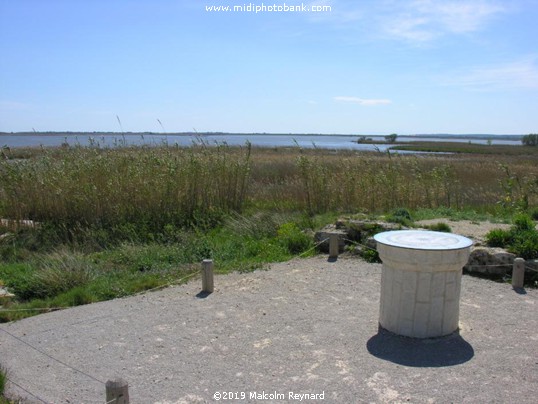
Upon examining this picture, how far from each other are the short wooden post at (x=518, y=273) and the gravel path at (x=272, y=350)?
8.8 inches

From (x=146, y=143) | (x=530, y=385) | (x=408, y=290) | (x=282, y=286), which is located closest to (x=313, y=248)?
(x=282, y=286)

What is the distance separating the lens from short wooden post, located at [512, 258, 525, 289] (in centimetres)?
673

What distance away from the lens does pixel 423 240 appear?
525 centimetres

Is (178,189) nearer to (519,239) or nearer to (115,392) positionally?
(519,239)

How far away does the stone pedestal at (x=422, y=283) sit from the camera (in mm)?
4938

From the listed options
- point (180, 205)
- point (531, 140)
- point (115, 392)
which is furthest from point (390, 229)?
point (531, 140)

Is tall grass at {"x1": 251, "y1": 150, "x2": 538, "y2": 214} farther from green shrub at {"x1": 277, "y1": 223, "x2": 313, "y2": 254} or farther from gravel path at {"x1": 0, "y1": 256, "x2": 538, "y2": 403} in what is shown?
gravel path at {"x1": 0, "y1": 256, "x2": 538, "y2": 403}

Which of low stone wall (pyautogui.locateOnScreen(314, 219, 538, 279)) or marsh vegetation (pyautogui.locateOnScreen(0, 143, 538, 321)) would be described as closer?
low stone wall (pyautogui.locateOnScreen(314, 219, 538, 279))

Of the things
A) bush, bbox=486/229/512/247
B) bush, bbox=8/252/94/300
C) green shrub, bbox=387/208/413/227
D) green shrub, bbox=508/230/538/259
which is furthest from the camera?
green shrub, bbox=387/208/413/227

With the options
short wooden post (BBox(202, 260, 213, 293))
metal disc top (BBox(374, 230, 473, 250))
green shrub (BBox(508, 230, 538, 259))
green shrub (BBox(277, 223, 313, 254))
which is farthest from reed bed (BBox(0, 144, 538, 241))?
metal disc top (BBox(374, 230, 473, 250))

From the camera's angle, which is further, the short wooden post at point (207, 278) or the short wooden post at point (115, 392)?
the short wooden post at point (207, 278)

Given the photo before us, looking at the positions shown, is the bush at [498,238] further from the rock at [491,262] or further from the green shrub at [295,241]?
the green shrub at [295,241]

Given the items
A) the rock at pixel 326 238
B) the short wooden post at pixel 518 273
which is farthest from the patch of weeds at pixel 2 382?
the short wooden post at pixel 518 273

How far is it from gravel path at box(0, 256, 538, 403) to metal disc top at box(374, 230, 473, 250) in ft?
3.06
